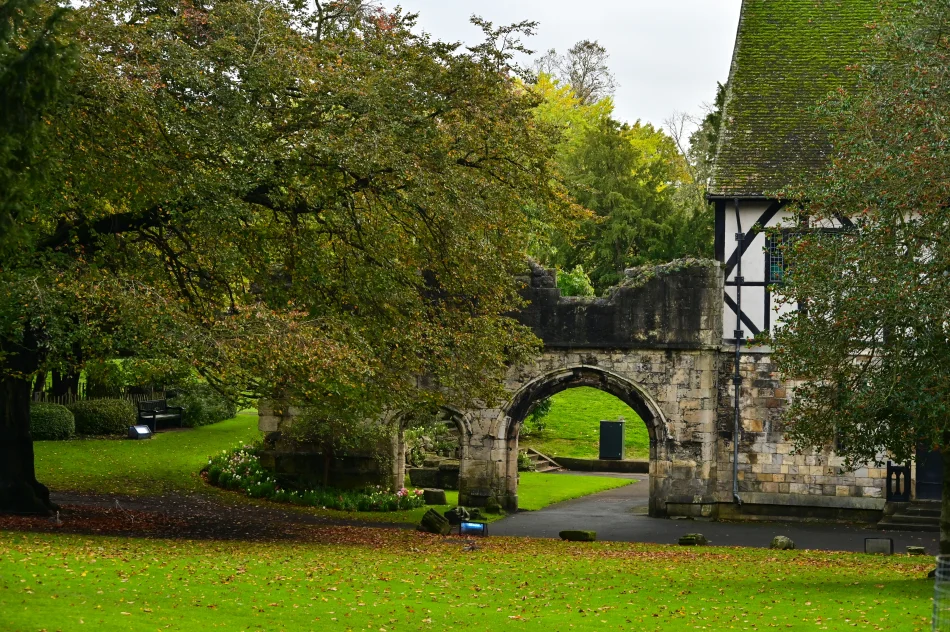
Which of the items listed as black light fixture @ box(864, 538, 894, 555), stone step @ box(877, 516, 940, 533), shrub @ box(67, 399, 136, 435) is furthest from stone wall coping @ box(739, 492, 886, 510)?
shrub @ box(67, 399, 136, 435)

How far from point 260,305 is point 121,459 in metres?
13.0

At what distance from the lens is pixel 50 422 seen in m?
29.1

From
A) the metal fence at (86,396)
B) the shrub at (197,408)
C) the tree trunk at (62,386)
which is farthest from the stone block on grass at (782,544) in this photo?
the tree trunk at (62,386)

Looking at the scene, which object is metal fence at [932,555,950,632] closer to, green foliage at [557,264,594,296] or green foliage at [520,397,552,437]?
green foliage at [520,397,552,437]

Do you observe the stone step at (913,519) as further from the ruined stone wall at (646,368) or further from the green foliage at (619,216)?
the green foliage at (619,216)

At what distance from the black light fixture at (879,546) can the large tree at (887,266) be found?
4.49 meters

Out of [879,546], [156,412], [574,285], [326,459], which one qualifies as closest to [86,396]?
[156,412]

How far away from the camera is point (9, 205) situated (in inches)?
361

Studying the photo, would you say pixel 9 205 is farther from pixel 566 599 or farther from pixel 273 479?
pixel 273 479

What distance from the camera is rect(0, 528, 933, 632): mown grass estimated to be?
434 inches

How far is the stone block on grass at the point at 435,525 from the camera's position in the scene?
20391mm

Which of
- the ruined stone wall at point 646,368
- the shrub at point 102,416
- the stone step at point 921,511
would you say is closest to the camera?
the stone step at point 921,511

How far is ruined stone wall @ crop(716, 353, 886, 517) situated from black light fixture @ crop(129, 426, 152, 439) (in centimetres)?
1501

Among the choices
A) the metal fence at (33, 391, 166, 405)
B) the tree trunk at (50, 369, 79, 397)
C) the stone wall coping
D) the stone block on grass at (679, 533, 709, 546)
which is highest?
the tree trunk at (50, 369, 79, 397)
